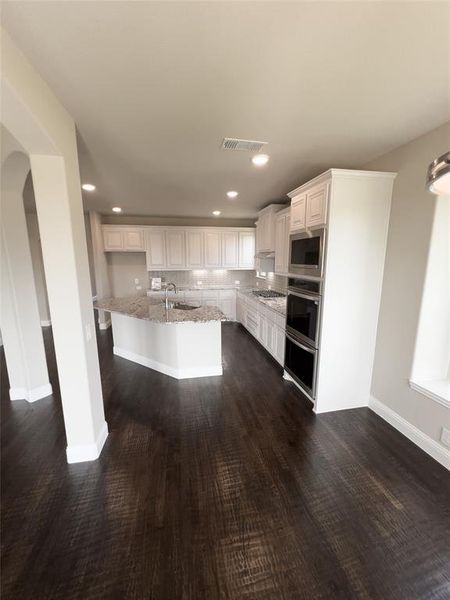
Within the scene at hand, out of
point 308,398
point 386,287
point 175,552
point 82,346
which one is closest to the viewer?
point 175,552

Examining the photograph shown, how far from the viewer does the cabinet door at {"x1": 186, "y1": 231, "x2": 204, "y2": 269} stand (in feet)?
19.9

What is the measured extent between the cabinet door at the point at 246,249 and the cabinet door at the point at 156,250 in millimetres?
1907

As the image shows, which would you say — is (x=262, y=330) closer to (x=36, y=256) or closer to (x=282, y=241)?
(x=282, y=241)

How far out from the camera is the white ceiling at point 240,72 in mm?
1134

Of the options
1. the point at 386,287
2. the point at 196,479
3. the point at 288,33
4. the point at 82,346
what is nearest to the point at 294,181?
the point at 386,287

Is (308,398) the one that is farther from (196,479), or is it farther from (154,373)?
(154,373)

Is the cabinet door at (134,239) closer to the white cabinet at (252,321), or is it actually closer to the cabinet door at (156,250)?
the cabinet door at (156,250)

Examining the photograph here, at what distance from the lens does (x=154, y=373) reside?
3.80 metres

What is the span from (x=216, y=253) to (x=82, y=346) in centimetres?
460

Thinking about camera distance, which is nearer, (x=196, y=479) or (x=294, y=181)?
(x=196, y=479)

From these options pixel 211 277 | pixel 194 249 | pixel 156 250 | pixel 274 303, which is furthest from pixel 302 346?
pixel 156 250

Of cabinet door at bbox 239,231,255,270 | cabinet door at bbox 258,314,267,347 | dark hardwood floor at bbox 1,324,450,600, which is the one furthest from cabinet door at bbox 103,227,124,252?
dark hardwood floor at bbox 1,324,450,600

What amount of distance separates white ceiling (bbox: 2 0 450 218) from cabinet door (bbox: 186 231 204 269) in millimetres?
3393

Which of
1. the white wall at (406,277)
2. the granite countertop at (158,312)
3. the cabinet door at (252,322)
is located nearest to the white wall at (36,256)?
the granite countertop at (158,312)
